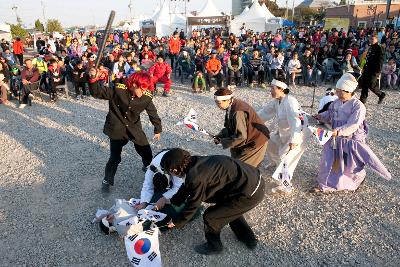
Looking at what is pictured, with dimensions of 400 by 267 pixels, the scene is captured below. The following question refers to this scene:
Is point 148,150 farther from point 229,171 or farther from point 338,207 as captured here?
point 338,207

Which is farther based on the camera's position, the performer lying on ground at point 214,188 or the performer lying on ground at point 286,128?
the performer lying on ground at point 286,128

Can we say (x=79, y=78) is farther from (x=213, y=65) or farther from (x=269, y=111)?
(x=269, y=111)

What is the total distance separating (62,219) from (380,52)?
7.82m

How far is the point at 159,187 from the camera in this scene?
3797 millimetres

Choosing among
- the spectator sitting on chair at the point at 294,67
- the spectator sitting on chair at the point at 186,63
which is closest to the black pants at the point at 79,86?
the spectator sitting on chair at the point at 186,63

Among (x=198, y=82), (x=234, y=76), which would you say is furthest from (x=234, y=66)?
(x=198, y=82)

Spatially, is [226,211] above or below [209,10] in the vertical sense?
below

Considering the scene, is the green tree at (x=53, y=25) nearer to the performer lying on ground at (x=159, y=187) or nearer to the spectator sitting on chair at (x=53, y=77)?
the spectator sitting on chair at (x=53, y=77)

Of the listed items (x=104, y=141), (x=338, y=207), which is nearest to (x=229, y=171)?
(x=338, y=207)

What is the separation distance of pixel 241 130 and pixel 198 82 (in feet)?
23.2

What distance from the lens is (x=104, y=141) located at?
6641mm

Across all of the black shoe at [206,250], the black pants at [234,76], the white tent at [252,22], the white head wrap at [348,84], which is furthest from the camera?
the white tent at [252,22]

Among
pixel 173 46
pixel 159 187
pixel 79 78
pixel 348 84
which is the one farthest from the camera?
pixel 173 46

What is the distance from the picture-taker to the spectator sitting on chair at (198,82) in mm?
10516
